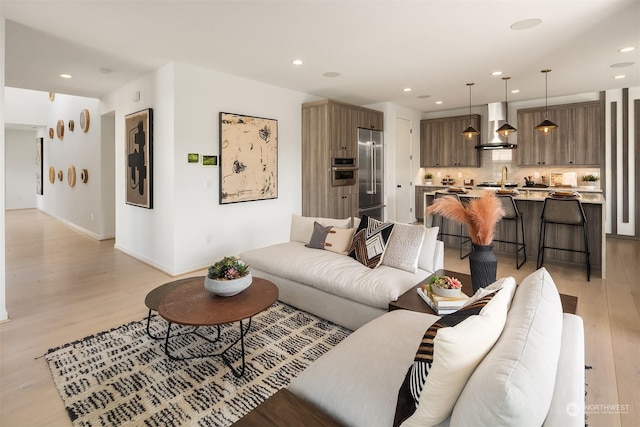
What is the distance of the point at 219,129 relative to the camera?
4.74m

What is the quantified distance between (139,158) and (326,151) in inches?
111

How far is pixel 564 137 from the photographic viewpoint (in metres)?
6.56

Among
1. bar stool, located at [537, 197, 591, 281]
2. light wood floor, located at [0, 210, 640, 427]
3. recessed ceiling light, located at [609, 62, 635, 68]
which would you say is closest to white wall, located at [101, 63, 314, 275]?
light wood floor, located at [0, 210, 640, 427]

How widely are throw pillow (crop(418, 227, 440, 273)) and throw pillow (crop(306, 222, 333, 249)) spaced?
1.03 m

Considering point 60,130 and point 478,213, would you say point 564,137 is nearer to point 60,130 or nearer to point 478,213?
point 478,213

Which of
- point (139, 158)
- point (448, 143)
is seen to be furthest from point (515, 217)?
point (139, 158)

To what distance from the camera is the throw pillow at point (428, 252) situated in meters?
3.00

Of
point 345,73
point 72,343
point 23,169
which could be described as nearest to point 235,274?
point 72,343

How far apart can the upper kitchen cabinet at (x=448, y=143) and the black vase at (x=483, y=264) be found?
19.8 ft

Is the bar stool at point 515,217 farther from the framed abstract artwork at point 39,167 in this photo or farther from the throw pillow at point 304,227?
the framed abstract artwork at point 39,167

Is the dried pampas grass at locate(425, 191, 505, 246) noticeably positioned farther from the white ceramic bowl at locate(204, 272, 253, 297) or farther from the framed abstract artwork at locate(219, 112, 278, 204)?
the framed abstract artwork at locate(219, 112, 278, 204)

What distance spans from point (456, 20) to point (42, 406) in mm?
4271

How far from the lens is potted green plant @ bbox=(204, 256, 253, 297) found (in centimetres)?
234

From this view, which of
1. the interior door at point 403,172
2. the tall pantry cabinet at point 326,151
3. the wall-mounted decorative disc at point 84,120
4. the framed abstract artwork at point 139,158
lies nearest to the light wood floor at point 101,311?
the framed abstract artwork at point 139,158
